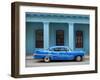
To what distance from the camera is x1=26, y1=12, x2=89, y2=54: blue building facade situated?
179 cm

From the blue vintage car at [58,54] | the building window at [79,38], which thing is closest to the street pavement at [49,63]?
the blue vintage car at [58,54]

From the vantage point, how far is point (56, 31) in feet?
6.05

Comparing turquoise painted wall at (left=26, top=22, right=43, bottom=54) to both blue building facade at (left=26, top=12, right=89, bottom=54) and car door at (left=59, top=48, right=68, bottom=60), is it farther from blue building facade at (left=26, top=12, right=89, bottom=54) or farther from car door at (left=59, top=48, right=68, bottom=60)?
car door at (left=59, top=48, right=68, bottom=60)

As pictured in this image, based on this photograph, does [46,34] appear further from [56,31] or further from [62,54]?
[62,54]

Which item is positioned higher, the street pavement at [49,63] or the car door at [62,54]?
the car door at [62,54]

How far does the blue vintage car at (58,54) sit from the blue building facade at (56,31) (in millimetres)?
31

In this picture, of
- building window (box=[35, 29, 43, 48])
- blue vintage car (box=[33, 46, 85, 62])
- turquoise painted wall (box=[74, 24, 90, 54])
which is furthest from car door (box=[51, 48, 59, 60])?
turquoise painted wall (box=[74, 24, 90, 54])

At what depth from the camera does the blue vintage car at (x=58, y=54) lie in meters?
1.82

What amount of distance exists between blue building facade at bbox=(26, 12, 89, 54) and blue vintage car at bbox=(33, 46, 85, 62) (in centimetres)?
3

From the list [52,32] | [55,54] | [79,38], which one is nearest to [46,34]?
[52,32]

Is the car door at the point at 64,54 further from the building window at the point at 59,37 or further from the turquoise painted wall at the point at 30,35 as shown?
the turquoise painted wall at the point at 30,35

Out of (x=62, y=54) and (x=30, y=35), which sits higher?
(x=30, y=35)

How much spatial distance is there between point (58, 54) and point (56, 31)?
0.18m

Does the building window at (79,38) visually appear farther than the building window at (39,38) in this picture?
Yes
